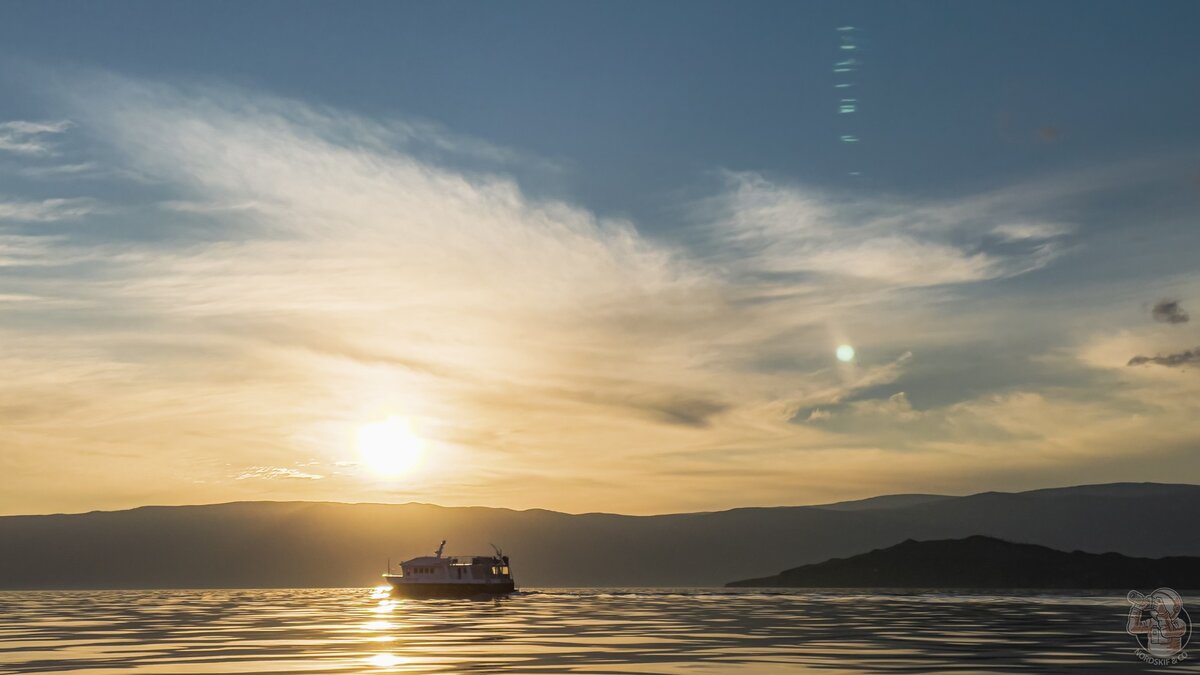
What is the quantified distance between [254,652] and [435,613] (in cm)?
6401

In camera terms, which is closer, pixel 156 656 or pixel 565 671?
pixel 565 671

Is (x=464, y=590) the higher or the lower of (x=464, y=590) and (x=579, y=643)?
the higher

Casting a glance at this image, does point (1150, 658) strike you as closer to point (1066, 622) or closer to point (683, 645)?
point (683, 645)

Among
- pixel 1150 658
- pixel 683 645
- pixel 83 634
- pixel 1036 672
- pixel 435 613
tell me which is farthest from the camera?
pixel 435 613

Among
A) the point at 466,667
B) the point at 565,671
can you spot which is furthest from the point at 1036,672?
the point at 466,667

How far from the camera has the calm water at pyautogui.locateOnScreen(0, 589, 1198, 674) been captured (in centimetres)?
5722

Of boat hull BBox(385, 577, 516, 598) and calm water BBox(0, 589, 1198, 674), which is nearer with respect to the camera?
calm water BBox(0, 589, 1198, 674)

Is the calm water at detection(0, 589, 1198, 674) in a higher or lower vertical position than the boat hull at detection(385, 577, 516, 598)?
lower

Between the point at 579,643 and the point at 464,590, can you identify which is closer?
the point at 579,643

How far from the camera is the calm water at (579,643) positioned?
57.2m

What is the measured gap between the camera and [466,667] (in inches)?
2227

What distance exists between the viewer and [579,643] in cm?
7275

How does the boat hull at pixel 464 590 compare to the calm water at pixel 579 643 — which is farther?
the boat hull at pixel 464 590

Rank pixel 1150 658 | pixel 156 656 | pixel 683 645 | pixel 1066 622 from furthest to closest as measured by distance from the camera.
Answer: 1. pixel 1066 622
2. pixel 683 645
3. pixel 156 656
4. pixel 1150 658
